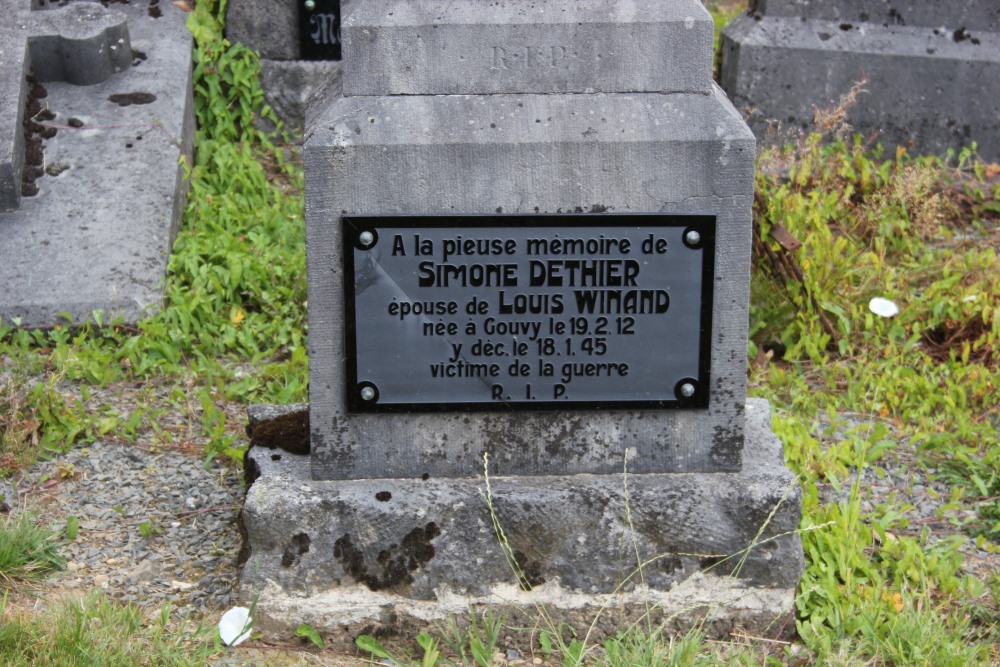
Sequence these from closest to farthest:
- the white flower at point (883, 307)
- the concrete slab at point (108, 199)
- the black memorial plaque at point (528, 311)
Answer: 1. the black memorial plaque at point (528, 311)
2. the white flower at point (883, 307)
3. the concrete slab at point (108, 199)

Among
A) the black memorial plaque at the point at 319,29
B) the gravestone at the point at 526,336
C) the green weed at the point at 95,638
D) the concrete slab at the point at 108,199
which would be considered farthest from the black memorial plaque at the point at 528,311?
the black memorial plaque at the point at 319,29

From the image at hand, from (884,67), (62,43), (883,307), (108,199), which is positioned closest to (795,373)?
(883,307)

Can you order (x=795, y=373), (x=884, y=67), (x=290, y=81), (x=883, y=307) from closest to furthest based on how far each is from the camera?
1. (x=795, y=373)
2. (x=883, y=307)
3. (x=884, y=67)
4. (x=290, y=81)

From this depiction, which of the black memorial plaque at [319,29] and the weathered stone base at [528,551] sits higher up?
the black memorial plaque at [319,29]

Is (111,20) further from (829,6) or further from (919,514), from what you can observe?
(919,514)

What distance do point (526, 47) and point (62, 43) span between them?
343 cm

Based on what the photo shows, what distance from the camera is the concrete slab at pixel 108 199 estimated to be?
423cm

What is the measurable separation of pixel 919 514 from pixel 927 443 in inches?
13.8

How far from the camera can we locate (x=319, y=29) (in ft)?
19.1

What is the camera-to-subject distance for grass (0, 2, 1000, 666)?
259 cm

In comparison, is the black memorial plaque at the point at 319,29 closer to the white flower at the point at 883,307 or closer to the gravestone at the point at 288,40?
the gravestone at the point at 288,40

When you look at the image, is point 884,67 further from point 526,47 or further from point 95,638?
point 95,638

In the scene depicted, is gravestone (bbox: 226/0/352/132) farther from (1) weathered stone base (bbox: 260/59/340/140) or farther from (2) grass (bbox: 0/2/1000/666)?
(2) grass (bbox: 0/2/1000/666)

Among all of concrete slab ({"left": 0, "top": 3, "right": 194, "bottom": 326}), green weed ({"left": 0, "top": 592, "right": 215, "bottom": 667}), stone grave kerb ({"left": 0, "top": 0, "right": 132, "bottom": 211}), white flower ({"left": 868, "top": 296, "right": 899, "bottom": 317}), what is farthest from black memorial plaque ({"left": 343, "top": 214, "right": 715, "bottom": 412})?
stone grave kerb ({"left": 0, "top": 0, "right": 132, "bottom": 211})
